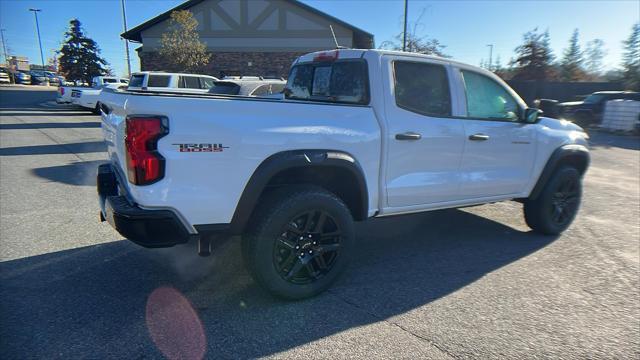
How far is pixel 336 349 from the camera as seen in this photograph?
270 centimetres

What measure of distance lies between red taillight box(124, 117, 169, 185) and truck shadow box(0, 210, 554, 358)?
1053 mm

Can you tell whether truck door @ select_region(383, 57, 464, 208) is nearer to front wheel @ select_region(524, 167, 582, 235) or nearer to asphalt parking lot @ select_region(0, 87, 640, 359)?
asphalt parking lot @ select_region(0, 87, 640, 359)

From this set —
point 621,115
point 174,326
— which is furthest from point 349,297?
point 621,115

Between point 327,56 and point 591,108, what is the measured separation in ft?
63.4

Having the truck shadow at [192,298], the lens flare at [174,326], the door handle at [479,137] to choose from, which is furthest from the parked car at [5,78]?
the door handle at [479,137]

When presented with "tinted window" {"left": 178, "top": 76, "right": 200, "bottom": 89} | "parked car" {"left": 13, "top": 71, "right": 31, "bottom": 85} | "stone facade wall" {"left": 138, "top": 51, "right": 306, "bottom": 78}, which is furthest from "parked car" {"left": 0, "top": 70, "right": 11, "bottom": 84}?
"tinted window" {"left": 178, "top": 76, "right": 200, "bottom": 89}

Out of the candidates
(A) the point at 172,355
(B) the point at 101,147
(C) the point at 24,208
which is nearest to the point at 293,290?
(A) the point at 172,355

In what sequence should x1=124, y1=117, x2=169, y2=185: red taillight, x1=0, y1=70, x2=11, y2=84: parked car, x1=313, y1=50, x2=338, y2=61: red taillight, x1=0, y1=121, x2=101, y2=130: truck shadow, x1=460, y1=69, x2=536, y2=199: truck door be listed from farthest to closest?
1. x1=0, y1=70, x2=11, y2=84: parked car
2. x1=0, y1=121, x2=101, y2=130: truck shadow
3. x1=460, y1=69, x2=536, y2=199: truck door
4. x1=313, y1=50, x2=338, y2=61: red taillight
5. x1=124, y1=117, x2=169, y2=185: red taillight

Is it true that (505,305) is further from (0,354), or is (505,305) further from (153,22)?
(153,22)

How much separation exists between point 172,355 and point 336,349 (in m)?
1.02

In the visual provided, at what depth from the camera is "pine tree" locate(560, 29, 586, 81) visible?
35625mm

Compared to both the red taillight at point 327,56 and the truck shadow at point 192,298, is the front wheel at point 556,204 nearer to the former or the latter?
the truck shadow at point 192,298

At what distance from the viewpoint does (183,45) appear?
24.6 m

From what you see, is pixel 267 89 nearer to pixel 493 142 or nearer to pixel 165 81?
pixel 165 81
